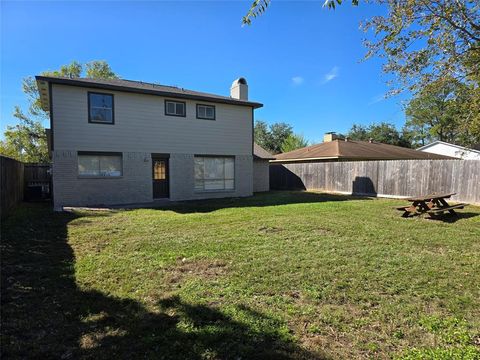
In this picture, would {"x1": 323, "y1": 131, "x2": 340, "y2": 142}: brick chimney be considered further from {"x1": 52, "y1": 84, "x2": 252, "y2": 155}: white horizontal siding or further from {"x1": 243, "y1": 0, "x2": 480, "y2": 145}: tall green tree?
{"x1": 243, "y1": 0, "x2": 480, "y2": 145}: tall green tree

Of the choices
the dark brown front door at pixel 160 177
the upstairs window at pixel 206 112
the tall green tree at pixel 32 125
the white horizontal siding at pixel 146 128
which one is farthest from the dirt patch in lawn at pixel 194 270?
the tall green tree at pixel 32 125

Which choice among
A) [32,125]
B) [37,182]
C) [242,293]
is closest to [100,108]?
[37,182]

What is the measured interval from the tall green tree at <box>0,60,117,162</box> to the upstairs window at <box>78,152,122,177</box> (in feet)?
75.1

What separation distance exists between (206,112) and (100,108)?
4887 millimetres

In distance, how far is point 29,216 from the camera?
380 inches

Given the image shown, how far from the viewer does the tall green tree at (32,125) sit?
106ft

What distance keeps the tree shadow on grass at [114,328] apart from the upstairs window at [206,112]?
39.5ft

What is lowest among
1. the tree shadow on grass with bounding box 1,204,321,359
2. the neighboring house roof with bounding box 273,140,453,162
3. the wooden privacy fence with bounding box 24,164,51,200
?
the tree shadow on grass with bounding box 1,204,321,359

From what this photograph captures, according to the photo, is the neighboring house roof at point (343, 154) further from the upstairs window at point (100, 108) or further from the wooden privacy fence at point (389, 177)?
the upstairs window at point (100, 108)

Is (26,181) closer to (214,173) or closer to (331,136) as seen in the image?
(214,173)

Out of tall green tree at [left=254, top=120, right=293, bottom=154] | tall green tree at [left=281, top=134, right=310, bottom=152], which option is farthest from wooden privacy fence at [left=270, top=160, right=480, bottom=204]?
tall green tree at [left=254, top=120, right=293, bottom=154]

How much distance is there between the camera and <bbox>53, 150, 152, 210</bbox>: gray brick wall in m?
12.5

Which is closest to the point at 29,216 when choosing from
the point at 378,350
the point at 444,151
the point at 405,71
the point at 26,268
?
the point at 26,268

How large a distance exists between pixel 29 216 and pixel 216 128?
29.8ft
